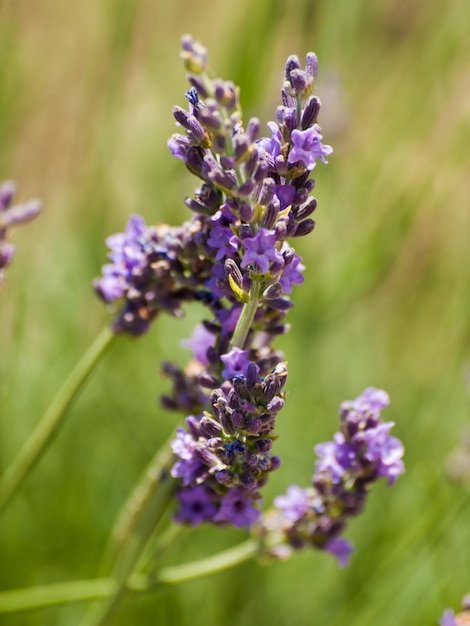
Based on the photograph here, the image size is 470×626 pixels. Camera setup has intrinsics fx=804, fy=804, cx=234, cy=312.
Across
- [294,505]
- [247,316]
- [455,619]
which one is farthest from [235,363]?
[455,619]

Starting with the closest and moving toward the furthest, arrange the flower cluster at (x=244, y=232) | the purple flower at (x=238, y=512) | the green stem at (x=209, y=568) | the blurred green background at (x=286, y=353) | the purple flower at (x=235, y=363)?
the flower cluster at (x=244, y=232)
the purple flower at (x=235, y=363)
the purple flower at (x=238, y=512)
the green stem at (x=209, y=568)
the blurred green background at (x=286, y=353)

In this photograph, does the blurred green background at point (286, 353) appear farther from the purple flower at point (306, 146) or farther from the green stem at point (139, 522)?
the purple flower at point (306, 146)

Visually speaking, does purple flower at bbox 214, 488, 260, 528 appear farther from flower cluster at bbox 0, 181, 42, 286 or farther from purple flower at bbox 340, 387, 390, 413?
flower cluster at bbox 0, 181, 42, 286

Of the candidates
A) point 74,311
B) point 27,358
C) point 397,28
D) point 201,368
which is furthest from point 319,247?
point 397,28

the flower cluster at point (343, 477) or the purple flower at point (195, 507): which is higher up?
the flower cluster at point (343, 477)

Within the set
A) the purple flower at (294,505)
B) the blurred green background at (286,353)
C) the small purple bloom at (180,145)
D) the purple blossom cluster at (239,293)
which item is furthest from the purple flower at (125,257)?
the blurred green background at (286,353)

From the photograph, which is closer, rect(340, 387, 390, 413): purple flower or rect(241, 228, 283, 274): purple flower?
rect(241, 228, 283, 274): purple flower

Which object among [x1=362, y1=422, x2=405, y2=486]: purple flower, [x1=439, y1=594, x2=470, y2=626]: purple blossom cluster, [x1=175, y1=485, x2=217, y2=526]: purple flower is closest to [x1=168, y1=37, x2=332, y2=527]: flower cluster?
[x1=175, y1=485, x2=217, y2=526]: purple flower
